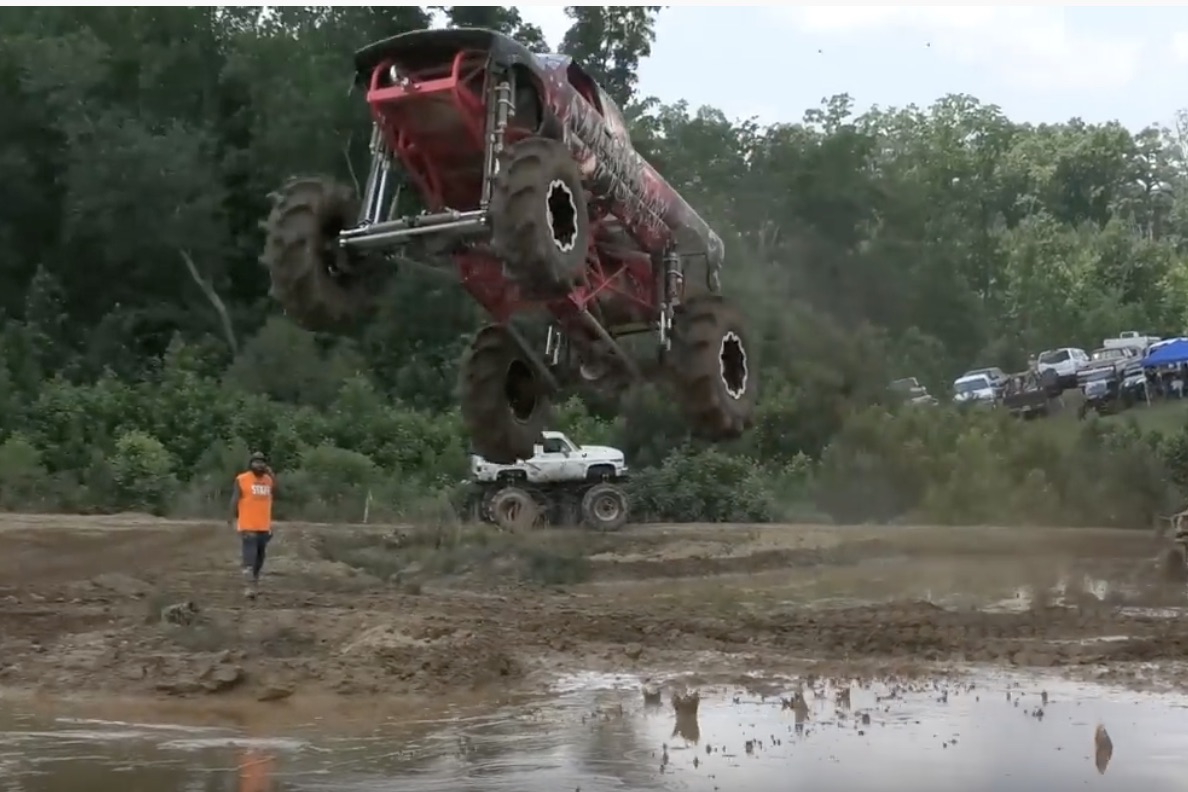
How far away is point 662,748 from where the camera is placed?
382 inches

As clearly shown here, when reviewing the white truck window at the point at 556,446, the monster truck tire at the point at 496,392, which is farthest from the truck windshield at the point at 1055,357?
the monster truck tire at the point at 496,392

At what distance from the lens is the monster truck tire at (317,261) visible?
12719 mm

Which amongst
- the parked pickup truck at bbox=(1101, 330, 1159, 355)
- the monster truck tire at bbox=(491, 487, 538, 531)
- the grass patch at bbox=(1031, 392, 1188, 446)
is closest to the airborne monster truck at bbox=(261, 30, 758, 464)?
the monster truck tire at bbox=(491, 487, 538, 531)

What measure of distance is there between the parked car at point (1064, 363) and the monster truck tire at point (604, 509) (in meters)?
19.1

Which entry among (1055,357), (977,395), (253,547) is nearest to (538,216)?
(253,547)

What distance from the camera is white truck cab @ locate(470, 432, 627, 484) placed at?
2783 cm

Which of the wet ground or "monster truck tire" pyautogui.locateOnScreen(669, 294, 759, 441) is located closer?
the wet ground

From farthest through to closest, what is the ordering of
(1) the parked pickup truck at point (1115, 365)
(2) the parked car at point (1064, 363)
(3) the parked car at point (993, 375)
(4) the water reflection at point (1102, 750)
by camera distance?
(2) the parked car at point (1064, 363) → (3) the parked car at point (993, 375) → (1) the parked pickup truck at point (1115, 365) → (4) the water reflection at point (1102, 750)

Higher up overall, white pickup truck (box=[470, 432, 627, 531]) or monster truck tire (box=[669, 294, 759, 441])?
monster truck tire (box=[669, 294, 759, 441])

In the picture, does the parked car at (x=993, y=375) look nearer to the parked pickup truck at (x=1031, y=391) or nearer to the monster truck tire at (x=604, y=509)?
the parked pickup truck at (x=1031, y=391)

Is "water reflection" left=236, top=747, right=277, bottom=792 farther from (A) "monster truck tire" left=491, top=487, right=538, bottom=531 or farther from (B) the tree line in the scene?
(B) the tree line

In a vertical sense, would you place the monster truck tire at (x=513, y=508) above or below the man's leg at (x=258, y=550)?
above

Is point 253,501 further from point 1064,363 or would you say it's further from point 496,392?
point 1064,363

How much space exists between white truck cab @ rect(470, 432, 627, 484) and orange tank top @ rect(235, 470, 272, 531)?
11.6 metres
